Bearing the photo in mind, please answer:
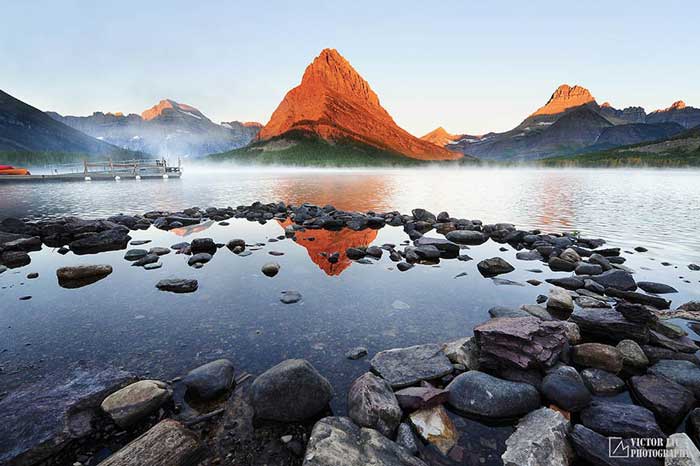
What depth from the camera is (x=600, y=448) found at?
4.96 metres

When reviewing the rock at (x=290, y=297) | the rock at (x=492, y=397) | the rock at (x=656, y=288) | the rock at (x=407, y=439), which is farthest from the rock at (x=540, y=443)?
the rock at (x=656, y=288)

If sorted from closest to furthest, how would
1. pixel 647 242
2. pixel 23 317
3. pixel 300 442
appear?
pixel 300 442
pixel 23 317
pixel 647 242

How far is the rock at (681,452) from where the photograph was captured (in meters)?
4.50

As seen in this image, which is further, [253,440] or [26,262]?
[26,262]

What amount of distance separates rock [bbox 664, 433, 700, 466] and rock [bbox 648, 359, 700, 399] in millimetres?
A: 2373

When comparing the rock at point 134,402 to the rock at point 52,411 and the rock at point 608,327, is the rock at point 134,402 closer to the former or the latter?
the rock at point 52,411

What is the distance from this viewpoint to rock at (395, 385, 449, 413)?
19.5 feet

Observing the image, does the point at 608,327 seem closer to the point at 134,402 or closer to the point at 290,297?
the point at 290,297

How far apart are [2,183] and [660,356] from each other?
331 feet

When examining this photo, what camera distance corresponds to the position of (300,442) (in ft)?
17.6

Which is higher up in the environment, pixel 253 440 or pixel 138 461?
pixel 138 461

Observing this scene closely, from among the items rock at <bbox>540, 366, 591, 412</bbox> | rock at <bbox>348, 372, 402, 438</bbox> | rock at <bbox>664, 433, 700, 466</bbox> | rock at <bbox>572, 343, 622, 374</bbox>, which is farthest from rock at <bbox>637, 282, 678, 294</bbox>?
rock at <bbox>348, 372, 402, 438</bbox>

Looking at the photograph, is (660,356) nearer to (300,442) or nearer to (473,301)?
(473,301)

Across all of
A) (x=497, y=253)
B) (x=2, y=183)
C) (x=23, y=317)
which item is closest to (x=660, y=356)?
(x=497, y=253)
